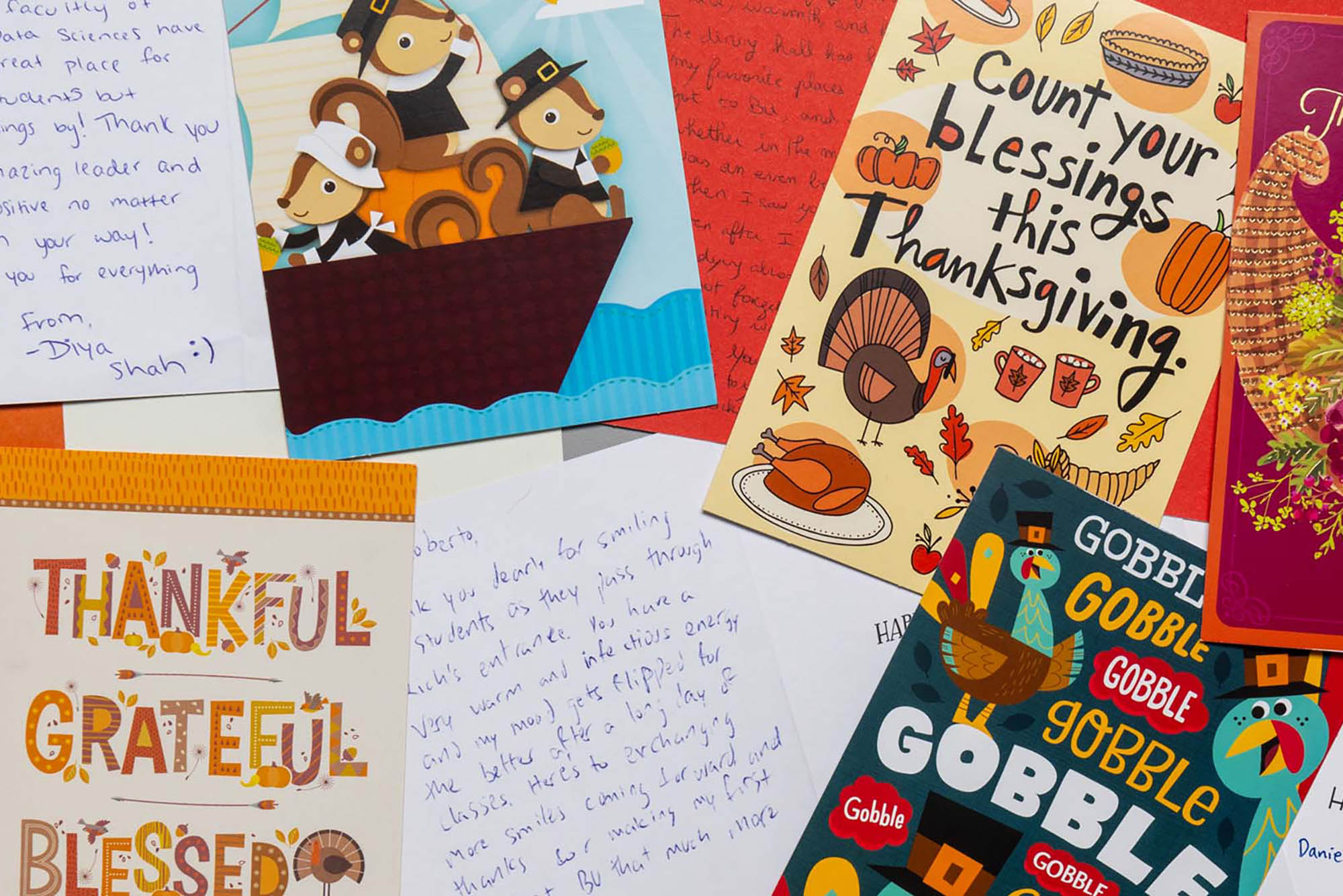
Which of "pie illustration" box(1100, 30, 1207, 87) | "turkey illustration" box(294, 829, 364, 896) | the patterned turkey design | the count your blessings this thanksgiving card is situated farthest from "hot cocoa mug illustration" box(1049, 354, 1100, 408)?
"turkey illustration" box(294, 829, 364, 896)

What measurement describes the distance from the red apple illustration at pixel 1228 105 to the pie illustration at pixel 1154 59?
0.07 feet

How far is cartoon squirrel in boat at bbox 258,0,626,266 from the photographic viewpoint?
739 millimetres

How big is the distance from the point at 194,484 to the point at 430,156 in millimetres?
290

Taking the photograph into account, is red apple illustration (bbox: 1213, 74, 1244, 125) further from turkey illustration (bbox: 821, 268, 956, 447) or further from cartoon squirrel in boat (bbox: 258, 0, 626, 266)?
cartoon squirrel in boat (bbox: 258, 0, 626, 266)

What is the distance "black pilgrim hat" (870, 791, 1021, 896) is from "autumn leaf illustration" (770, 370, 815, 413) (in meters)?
0.30

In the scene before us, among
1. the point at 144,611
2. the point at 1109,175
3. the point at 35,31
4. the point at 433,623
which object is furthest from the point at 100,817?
the point at 1109,175

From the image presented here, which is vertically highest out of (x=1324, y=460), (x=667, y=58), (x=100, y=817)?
(x=667, y=58)

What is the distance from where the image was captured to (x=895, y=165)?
758mm

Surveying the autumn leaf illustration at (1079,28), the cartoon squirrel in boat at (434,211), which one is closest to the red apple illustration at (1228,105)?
the autumn leaf illustration at (1079,28)

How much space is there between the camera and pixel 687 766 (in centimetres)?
76

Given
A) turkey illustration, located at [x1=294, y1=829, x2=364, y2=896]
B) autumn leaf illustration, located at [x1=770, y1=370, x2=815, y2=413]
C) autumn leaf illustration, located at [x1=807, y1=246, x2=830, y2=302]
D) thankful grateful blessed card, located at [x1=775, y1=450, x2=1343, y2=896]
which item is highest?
autumn leaf illustration, located at [x1=807, y1=246, x2=830, y2=302]

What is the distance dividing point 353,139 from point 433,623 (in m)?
0.35

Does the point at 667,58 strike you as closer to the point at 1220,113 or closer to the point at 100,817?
the point at 1220,113

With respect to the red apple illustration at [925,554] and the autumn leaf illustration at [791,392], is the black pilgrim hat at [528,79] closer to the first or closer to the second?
the autumn leaf illustration at [791,392]
